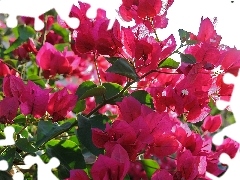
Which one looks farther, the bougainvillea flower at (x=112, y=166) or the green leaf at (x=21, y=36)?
the green leaf at (x=21, y=36)

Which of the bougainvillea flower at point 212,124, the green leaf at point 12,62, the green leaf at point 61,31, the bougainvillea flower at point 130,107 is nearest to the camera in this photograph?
the bougainvillea flower at point 130,107

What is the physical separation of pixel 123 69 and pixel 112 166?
0.61 ft

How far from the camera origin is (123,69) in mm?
825

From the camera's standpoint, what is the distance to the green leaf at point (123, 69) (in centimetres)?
82

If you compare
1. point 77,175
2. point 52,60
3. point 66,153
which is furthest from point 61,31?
point 77,175

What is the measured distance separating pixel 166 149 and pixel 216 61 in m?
0.18

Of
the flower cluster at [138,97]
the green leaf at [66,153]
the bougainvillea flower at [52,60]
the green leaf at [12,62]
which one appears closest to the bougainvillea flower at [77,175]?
the flower cluster at [138,97]

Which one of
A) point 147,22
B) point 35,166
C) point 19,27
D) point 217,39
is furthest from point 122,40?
point 19,27

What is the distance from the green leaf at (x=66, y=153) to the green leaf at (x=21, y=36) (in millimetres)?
528

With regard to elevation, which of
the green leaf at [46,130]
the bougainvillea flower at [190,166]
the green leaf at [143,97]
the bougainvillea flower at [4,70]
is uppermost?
the bougainvillea flower at [4,70]

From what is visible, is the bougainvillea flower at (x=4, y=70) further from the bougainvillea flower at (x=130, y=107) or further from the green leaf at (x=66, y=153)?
the bougainvillea flower at (x=130, y=107)

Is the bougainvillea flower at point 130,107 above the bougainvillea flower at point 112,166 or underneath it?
above

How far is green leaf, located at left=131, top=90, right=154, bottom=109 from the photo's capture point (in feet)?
2.95

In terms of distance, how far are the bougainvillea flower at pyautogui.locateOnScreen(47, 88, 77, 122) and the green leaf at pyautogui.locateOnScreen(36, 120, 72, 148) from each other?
0.10 feet
